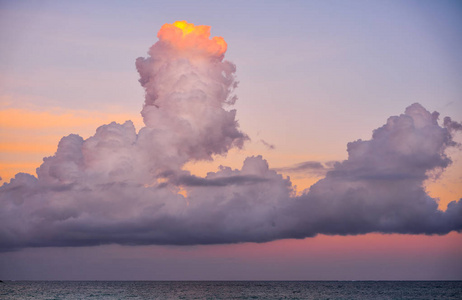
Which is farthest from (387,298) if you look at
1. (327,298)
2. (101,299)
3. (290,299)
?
(101,299)

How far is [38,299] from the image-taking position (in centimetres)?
17900

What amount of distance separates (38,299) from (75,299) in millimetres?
11065

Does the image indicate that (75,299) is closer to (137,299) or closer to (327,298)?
(137,299)

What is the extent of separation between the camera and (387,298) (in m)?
194

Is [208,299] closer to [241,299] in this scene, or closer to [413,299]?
[241,299]

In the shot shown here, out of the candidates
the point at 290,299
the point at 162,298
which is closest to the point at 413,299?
the point at 290,299

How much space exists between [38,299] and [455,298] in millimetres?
137276

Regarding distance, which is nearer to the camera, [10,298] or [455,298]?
[10,298]

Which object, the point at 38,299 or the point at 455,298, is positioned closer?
the point at 38,299

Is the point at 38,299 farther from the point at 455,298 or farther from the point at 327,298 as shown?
the point at 455,298

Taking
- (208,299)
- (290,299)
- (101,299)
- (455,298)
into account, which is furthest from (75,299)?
(455,298)

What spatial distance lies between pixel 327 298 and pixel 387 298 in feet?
68.8

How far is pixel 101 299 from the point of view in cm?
18400

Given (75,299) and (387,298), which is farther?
(387,298)
